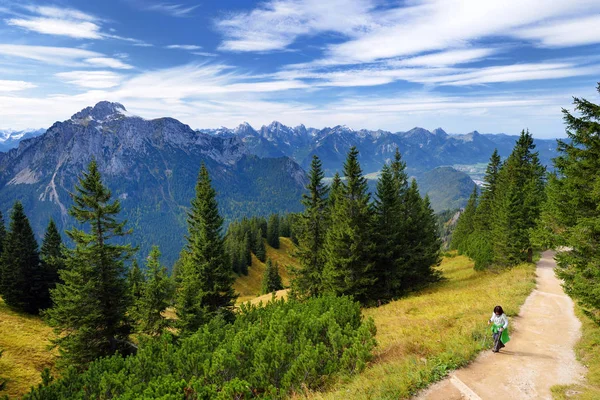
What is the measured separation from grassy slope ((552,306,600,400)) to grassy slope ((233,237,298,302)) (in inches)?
2300

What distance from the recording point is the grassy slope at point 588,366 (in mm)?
9383

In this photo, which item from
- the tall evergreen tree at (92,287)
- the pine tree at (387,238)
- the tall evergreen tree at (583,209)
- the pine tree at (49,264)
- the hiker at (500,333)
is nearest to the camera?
the hiker at (500,333)

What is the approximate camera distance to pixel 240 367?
1049 centimetres

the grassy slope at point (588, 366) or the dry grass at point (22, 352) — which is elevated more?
the grassy slope at point (588, 366)

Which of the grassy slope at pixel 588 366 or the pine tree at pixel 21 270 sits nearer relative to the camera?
the grassy slope at pixel 588 366

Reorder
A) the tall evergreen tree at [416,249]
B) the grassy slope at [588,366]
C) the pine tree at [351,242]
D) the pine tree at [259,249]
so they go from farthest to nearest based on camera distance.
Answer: the pine tree at [259,249]
the tall evergreen tree at [416,249]
the pine tree at [351,242]
the grassy slope at [588,366]

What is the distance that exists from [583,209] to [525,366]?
30.6ft

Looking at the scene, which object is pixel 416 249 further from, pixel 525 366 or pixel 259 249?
pixel 259 249

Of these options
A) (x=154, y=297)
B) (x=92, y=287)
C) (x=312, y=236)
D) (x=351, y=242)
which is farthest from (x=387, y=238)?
(x=92, y=287)

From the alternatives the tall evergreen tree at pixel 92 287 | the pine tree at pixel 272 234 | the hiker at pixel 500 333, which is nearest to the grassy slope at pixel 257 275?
the pine tree at pixel 272 234

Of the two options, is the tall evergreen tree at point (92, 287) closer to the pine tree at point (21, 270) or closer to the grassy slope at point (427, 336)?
the grassy slope at point (427, 336)

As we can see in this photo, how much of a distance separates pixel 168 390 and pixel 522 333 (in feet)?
49.9

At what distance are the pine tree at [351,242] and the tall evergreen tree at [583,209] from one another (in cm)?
1272

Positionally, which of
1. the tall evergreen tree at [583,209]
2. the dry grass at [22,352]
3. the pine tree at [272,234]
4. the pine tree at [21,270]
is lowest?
the pine tree at [272,234]
